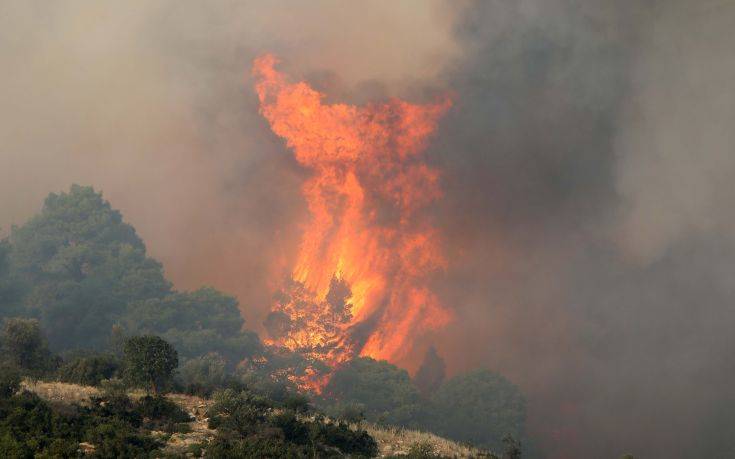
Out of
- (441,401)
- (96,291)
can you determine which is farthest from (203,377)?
(441,401)

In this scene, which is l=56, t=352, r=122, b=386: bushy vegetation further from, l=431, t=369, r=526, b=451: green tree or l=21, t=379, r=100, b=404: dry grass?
l=431, t=369, r=526, b=451: green tree

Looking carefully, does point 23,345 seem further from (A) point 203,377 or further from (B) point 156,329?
(B) point 156,329

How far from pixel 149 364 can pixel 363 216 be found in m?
84.7

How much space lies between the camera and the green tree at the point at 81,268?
105625mm

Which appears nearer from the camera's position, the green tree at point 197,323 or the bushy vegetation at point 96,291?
the green tree at point 197,323

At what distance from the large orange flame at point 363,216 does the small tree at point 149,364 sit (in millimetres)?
71921

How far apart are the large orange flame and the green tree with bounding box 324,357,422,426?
12.2 m

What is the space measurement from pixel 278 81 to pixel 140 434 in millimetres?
101883

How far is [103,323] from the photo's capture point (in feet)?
352

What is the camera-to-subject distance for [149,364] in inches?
1929

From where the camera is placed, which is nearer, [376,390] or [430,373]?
[376,390]

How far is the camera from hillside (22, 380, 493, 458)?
3856 centimetres

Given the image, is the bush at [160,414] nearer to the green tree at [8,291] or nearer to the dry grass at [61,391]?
the dry grass at [61,391]

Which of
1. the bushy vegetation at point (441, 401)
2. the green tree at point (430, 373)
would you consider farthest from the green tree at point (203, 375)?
the green tree at point (430, 373)
